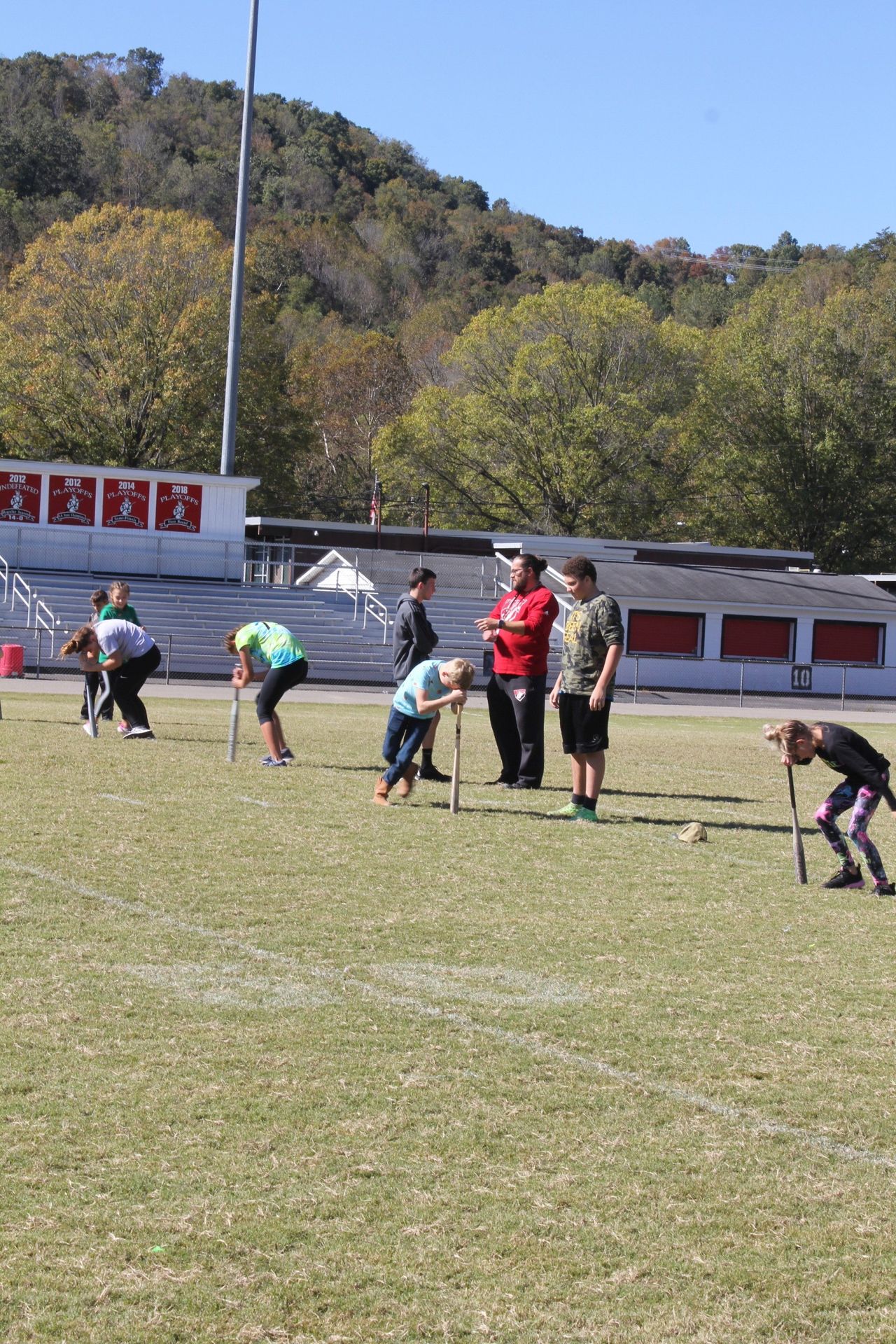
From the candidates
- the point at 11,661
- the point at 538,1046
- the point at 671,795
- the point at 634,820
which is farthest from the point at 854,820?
the point at 11,661

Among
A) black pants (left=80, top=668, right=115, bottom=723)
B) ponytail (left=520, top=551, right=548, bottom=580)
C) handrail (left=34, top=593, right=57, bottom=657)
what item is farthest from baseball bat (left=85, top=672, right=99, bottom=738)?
handrail (left=34, top=593, right=57, bottom=657)

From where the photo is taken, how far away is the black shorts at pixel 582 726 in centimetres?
1101

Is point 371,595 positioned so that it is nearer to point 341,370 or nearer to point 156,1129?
point 156,1129

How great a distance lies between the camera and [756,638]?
4684 cm

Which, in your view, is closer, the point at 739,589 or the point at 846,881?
the point at 846,881

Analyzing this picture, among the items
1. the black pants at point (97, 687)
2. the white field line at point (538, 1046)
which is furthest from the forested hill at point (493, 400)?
the white field line at point (538, 1046)

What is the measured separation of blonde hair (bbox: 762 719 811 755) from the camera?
827 centimetres

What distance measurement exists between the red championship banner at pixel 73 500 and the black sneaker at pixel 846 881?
34.6m

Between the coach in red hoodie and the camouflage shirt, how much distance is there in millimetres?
919

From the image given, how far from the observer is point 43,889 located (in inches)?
313

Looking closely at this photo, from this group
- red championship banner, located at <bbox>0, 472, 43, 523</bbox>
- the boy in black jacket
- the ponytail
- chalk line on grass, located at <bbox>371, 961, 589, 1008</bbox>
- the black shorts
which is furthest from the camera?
→ red championship banner, located at <bbox>0, 472, 43, 523</bbox>

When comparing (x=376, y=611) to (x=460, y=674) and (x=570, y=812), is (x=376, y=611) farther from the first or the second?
(x=460, y=674)

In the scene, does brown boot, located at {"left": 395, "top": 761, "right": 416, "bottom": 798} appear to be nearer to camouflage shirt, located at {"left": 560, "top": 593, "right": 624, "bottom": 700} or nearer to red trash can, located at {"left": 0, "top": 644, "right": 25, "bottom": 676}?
camouflage shirt, located at {"left": 560, "top": 593, "right": 624, "bottom": 700}

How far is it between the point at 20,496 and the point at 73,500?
4.69ft
